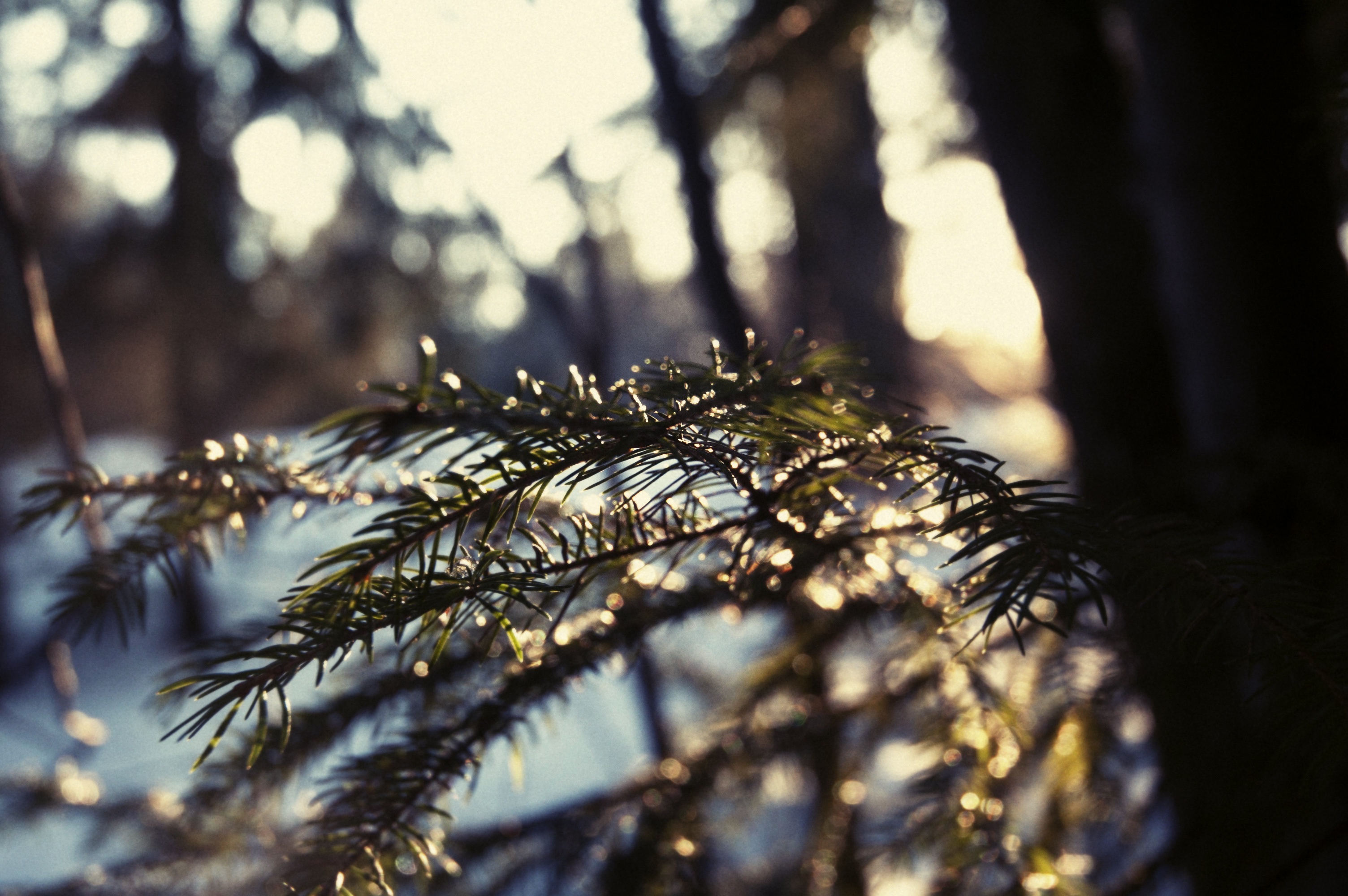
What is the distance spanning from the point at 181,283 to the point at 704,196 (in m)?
2.48

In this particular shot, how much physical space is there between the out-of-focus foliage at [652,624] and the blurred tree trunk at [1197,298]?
0.10 m

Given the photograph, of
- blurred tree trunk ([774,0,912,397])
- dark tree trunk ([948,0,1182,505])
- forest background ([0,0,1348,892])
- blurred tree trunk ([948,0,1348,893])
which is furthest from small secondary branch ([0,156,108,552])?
dark tree trunk ([948,0,1182,505])

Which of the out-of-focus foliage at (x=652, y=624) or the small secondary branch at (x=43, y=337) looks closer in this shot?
the out-of-focus foliage at (x=652, y=624)

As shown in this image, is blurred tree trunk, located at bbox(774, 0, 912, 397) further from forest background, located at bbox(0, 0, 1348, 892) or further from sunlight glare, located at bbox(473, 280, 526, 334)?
Result: sunlight glare, located at bbox(473, 280, 526, 334)

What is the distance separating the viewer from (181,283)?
2.90 m

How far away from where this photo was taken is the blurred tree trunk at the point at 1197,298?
2.63 feet

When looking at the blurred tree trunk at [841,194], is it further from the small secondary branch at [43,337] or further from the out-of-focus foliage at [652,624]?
the small secondary branch at [43,337]

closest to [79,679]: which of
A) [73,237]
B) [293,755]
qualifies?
[73,237]

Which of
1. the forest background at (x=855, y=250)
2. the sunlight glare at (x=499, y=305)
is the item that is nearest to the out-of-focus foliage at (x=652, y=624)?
the forest background at (x=855, y=250)

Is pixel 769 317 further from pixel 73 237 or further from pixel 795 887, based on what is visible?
pixel 795 887

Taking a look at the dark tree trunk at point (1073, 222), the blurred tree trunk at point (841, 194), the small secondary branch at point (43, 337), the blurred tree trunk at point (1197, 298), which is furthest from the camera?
the blurred tree trunk at point (841, 194)

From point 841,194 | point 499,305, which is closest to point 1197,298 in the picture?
point 499,305

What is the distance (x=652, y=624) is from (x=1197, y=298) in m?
0.88

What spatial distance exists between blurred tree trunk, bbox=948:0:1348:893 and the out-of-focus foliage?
10cm
